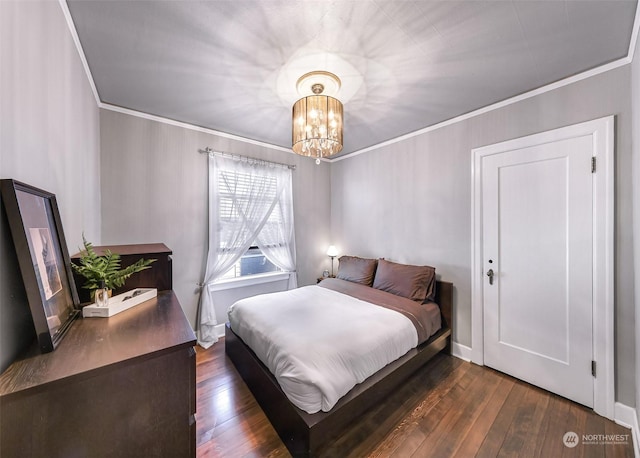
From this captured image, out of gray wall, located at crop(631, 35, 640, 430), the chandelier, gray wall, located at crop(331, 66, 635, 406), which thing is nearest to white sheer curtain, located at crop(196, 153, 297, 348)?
gray wall, located at crop(331, 66, 635, 406)

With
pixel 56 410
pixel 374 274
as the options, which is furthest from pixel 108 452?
pixel 374 274

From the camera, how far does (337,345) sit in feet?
5.28

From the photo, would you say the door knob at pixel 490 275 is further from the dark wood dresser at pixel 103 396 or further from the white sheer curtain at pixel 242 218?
the dark wood dresser at pixel 103 396

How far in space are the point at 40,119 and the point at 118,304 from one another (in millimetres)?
867

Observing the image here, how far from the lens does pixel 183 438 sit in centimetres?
82

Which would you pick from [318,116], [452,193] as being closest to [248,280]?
[318,116]

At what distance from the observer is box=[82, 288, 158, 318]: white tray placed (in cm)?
104

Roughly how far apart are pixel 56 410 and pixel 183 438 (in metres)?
0.38

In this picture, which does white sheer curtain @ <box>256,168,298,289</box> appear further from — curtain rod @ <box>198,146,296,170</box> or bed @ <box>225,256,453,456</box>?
bed @ <box>225,256,453,456</box>

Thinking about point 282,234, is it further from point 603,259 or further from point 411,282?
point 603,259

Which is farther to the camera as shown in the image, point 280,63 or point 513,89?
point 513,89

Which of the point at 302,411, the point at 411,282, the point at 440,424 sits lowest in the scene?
the point at 440,424

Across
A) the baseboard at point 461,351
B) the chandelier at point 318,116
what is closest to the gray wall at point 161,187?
the chandelier at point 318,116

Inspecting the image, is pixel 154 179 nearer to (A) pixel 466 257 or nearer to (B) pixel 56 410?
(B) pixel 56 410
